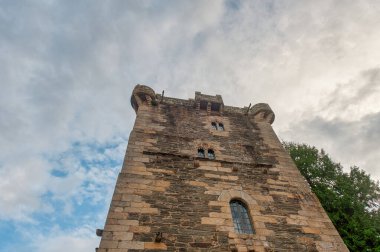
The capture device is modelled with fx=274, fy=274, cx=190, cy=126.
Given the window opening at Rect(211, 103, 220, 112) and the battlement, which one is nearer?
the battlement

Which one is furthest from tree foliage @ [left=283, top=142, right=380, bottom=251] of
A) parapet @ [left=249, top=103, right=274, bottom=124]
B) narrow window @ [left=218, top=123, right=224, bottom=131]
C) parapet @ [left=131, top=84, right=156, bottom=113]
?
parapet @ [left=131, top=84, right=156, bottom=113]

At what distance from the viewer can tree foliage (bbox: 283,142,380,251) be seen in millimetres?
11541

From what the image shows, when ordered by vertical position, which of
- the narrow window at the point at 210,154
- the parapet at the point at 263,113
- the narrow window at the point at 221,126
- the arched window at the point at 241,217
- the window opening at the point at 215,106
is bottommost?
the arched window at the point at 241,217

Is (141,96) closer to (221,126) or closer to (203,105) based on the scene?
(203,105)

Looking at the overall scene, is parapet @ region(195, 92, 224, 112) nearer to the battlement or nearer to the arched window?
the battlement

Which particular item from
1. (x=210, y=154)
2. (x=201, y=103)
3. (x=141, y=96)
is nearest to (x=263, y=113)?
(x=201, y=103)

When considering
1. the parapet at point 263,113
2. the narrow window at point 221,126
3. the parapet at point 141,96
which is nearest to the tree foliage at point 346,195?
the parapet at point 263,113

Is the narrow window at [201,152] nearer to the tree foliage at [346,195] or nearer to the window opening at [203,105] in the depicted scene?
the window opening at [203,105]

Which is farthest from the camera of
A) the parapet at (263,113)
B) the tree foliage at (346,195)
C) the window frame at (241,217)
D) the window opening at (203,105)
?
the window opening at (203,105)

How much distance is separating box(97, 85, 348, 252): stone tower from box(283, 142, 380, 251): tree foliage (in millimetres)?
4805

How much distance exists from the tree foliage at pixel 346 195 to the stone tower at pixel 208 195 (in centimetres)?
481

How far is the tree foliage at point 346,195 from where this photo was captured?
11.5 m

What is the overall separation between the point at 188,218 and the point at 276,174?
3.82 m

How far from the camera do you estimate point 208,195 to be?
7809 millimetres
